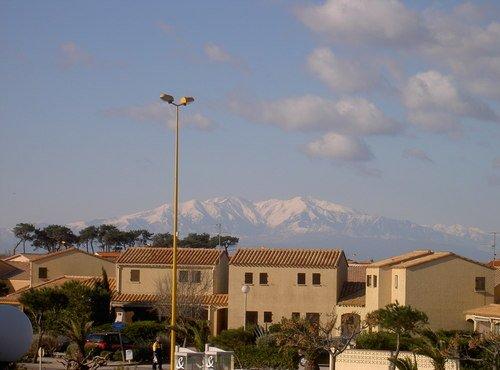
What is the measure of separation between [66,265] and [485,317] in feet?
117

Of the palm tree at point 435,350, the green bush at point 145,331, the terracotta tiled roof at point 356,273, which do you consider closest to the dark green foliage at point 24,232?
the terracotta tiled roof at point 356,273

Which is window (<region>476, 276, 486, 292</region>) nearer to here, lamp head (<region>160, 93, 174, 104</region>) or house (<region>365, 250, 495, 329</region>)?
house (<region>365, 250, 495, 329</region>)

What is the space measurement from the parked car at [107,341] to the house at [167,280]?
15178mm

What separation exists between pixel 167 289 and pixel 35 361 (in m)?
20.0

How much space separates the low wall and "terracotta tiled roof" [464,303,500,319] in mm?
9574

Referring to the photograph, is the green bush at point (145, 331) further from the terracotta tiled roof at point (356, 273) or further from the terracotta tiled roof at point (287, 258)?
the terracotta tiled roof at point (356, 273)

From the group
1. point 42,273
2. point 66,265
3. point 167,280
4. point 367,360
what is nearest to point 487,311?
point 367,360

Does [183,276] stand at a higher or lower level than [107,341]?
higher

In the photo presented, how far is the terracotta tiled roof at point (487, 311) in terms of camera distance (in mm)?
48678

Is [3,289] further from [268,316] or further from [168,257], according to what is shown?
[268,316]

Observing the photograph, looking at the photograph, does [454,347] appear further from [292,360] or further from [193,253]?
[193,253]

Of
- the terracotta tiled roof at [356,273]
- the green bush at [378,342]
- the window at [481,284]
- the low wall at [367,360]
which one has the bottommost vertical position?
the low wall at [367,360]

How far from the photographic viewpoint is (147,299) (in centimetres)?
6331

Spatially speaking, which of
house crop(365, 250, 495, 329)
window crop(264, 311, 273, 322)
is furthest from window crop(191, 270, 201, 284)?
house crop(365, 250, 495, 329)
